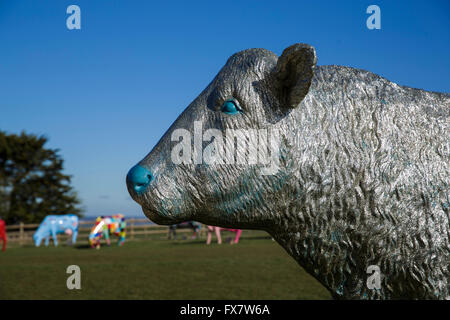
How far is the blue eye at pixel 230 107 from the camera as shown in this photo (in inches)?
61.4

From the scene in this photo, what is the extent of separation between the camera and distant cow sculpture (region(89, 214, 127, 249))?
18547 millimetres

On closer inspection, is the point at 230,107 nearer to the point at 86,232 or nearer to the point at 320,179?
the point at 320,179

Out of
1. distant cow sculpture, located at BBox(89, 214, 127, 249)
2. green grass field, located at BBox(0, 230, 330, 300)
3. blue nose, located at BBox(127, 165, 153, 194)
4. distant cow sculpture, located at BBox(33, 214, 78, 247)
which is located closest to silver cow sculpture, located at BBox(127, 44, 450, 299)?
blue nose, located at BBox(127, 165, 153, 194)

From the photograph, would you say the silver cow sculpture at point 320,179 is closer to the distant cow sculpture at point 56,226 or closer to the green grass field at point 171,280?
the green grass field at point 171,280

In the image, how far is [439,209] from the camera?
148 centimetres

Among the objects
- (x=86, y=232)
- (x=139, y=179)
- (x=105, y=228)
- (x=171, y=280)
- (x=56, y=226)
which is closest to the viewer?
(x=139, y=179)

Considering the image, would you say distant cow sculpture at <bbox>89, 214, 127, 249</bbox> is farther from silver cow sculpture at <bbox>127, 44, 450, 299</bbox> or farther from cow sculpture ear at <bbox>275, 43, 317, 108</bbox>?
cow sculpture ear at <bbox>275, 43, 317, 108</bbox>

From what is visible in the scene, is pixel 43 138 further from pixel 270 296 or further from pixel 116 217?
pixel 270 296

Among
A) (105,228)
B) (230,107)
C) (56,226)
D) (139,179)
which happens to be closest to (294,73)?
(230,107)

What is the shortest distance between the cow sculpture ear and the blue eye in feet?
0.58

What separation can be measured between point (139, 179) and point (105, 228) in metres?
18.8

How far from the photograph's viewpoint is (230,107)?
1.56 metres

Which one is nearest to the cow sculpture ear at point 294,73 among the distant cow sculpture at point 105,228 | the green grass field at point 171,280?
the green grass field at point 171,280
